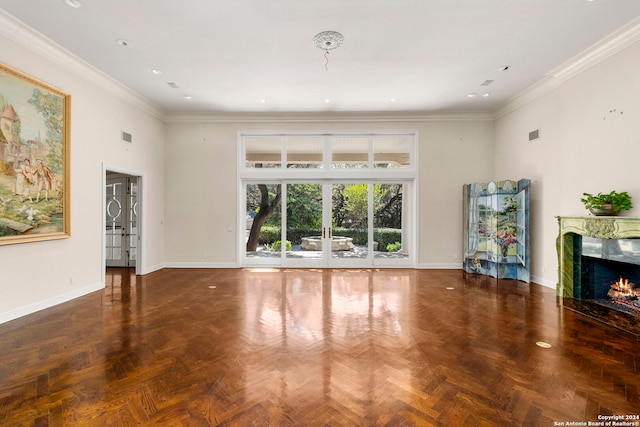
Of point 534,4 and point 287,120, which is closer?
point 534,4

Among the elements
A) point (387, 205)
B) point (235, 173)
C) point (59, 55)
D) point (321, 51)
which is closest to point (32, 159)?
point (59, 55)

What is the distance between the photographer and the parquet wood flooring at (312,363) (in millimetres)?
2172

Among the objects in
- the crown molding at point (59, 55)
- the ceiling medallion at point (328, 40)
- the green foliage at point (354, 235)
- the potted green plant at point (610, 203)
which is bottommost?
the green foliage at point (354, 235)

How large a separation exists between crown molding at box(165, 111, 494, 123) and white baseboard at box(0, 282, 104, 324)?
437cm

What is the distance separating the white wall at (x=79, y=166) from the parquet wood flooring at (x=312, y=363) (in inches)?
14.5

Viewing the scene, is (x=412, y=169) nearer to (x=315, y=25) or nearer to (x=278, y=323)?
(x=315, y=25)

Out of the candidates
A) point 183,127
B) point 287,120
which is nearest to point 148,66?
point 183,127

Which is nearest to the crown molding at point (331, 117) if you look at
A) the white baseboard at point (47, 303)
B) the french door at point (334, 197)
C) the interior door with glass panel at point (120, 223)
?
the french door at point (334, 197)

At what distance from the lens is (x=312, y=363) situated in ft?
9.44

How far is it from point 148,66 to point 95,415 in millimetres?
5152

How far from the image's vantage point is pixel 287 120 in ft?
25.6

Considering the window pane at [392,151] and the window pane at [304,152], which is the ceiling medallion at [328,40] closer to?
the window pane at [304,152]

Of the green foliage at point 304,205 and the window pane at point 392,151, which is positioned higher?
the window pane at point 392,151

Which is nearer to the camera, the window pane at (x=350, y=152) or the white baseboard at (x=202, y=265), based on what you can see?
the white baseboard at (x=202, y=265)
